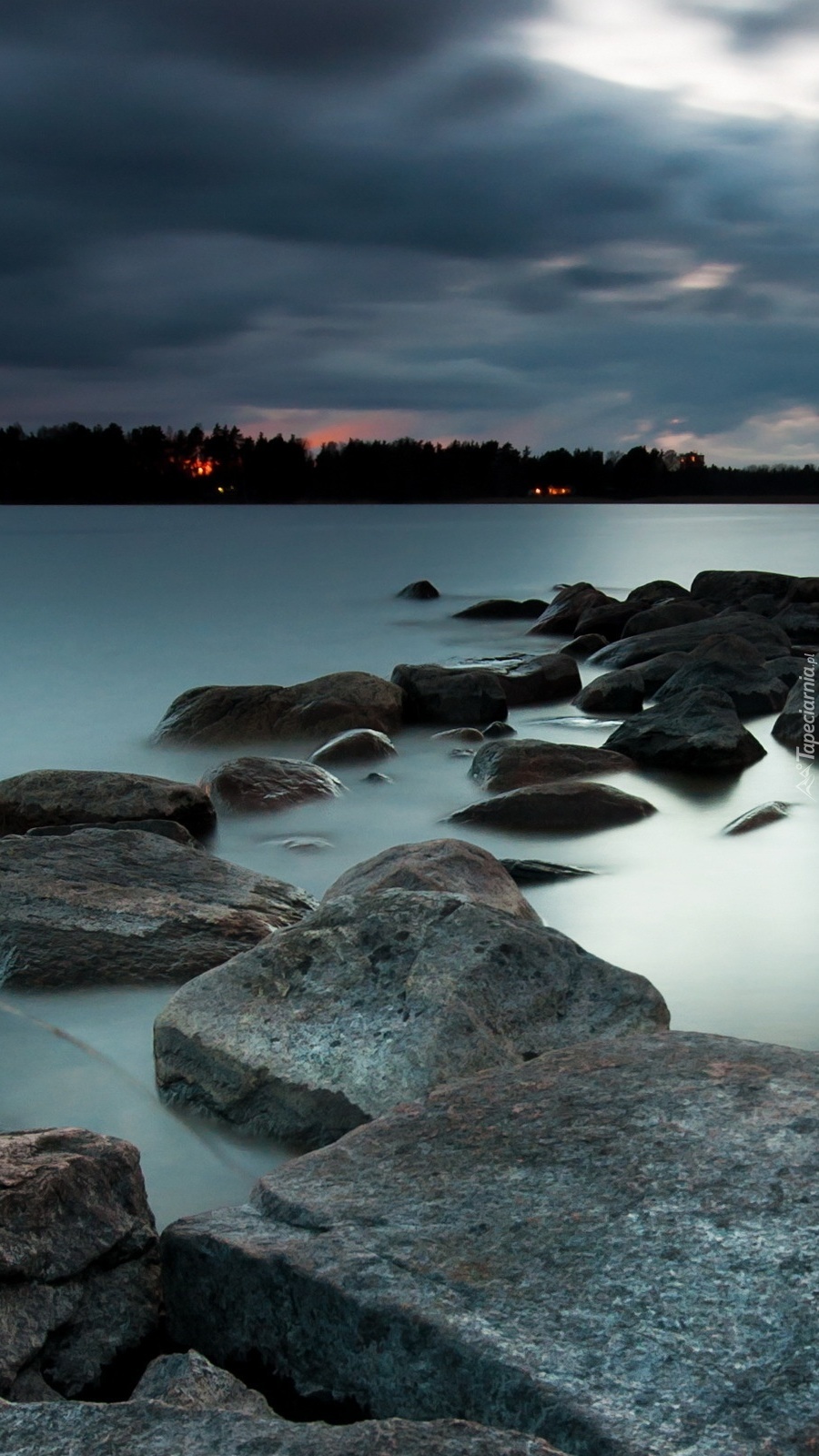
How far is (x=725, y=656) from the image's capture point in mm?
10289

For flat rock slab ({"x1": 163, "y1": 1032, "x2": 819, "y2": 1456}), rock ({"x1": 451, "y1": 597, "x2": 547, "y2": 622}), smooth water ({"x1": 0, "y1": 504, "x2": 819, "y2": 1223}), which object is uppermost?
rock ({"x1": 451, "y1": 597, "x2": 547, "y2": 622})

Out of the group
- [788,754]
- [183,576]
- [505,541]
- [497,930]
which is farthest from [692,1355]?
[505,541]

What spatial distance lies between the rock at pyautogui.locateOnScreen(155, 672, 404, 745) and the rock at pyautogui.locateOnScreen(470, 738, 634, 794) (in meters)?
1.64

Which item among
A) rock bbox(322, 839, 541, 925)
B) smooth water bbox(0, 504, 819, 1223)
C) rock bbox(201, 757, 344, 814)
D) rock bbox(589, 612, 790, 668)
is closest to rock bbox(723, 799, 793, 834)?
smooth water bbox(0, 504, 819, 1223)

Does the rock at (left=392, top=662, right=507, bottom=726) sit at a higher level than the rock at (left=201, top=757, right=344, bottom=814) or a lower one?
higher

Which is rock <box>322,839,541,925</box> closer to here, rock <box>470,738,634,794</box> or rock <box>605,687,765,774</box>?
rock <box>470,738,634,794</box>

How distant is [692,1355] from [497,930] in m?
1.61

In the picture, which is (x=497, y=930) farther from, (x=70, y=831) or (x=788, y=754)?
(x=788, y=754)

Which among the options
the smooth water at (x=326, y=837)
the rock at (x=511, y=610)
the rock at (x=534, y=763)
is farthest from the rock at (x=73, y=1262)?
the rock at (x=511, y=610)

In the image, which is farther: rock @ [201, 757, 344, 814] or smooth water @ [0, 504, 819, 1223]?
rock @ [201, 757, 344, 814]

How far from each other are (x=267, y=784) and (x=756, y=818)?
8.82 feet

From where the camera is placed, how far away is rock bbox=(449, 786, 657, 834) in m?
6.48

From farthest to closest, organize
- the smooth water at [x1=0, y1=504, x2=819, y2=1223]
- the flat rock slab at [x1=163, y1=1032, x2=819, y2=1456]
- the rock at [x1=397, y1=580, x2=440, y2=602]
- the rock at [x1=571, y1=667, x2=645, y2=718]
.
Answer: the rock at [x1=397, y1=580, x2=440, y2=602] < the rock at [x1=571, y1=667, x2=645, y2=718] < the smooth water at [x1=0, y1=504, x2=819, y2=1223] < the flat rock slab at [x1=163, y1=1032, x2=819, y2=1456]

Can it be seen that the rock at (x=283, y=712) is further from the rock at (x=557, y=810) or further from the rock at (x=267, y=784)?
the rock at (x=557, y=810)
